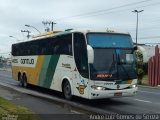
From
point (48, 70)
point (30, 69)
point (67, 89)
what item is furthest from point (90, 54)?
point (30, 69)

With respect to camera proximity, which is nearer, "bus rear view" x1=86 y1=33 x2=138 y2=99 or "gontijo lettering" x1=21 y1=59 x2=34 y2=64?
"bus rear view" x1=86 y1=33 x2=138 y2=99

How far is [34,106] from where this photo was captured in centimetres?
1647

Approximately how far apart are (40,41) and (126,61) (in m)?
7.65

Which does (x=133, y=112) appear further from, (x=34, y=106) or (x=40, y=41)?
(x=40, y=41)

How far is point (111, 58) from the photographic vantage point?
55.5 feet

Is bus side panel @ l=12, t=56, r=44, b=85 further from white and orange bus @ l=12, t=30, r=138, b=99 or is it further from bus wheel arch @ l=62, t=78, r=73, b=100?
bus wheel arch @ l=62, t=78, r=73, b=100

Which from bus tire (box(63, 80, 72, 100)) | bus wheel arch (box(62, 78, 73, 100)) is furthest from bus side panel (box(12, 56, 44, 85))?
bus tire (box(63, 80, 72, 100))

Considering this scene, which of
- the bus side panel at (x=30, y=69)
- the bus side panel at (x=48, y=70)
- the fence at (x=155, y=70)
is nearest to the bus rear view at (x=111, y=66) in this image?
the bus side panel at (x=48, y=70)

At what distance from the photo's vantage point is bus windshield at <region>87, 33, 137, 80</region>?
16.7 m

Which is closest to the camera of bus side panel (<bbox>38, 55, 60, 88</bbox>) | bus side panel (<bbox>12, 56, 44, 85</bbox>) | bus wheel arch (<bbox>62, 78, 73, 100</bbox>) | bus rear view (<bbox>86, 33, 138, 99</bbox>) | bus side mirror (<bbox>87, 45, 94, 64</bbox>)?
bus side mirror (<bbox>87, 45, 94, 64</bbox>)

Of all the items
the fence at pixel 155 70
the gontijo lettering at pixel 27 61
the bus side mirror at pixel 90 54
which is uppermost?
the bus side mirror at pixel 90 54

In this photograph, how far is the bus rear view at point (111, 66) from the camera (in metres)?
16.7

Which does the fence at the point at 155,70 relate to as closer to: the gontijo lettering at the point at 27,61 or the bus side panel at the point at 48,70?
the gontijo lettering at the point at 27,61

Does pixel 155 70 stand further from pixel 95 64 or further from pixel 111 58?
pixel 95 64
